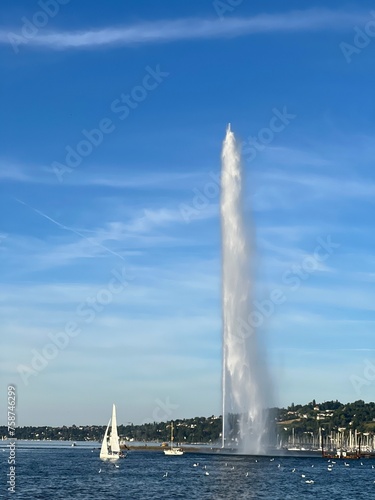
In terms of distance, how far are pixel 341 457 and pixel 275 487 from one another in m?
106

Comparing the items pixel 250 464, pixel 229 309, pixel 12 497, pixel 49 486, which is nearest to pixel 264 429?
pixel 250 464

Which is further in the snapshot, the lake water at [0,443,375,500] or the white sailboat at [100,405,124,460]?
the white sailboat at [100,405,124,460]

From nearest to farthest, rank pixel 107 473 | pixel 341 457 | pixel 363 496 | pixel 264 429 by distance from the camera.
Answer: pixel 363 496
pixel 107 473
pixel 264 429
pixel 341 457

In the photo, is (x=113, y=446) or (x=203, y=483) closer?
(x=203, y=483)

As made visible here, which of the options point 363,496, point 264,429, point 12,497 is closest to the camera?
point 12,497

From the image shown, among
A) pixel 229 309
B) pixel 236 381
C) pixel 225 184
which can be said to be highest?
pixel 225 184

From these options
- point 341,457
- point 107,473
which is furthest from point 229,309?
point 341,457

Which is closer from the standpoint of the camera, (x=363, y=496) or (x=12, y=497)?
(x=12, y=497)

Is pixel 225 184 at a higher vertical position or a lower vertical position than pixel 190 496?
higher

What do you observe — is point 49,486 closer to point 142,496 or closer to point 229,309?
point 142,496

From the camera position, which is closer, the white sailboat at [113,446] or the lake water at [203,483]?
the lake water at [203,483]

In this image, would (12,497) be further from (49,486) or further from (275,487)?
(275,487)

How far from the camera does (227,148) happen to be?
403ft

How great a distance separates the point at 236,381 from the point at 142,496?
4424cm
